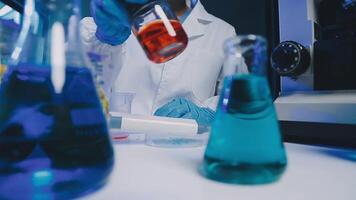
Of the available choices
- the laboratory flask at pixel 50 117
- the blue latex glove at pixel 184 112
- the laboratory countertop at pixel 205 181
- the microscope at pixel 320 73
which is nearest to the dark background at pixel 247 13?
the microscope at pixel 320 73

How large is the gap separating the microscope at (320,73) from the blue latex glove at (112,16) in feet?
1.01

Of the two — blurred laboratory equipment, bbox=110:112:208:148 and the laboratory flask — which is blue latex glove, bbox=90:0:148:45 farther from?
blurred laboratory equipment, bbox=110:112:208:148

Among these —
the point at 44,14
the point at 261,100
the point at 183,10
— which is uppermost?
the point at 183,10

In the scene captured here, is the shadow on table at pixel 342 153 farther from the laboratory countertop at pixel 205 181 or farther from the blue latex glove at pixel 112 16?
the blue latex glove at pixel 112 16

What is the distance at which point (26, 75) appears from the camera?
25 centimetres

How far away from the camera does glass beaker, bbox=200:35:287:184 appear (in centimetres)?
27

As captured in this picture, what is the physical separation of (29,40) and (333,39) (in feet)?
1.75

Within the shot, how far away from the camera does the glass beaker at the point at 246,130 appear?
10.8 inches

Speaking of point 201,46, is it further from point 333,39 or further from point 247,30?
point 333,39

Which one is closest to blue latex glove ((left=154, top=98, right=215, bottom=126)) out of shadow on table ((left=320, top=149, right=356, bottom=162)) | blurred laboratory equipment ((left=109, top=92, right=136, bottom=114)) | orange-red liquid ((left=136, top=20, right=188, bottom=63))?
blurred laboratory equipment ((left=109, top=92, right=136, bottom=114))

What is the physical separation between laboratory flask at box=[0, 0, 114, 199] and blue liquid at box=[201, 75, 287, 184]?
113 mm

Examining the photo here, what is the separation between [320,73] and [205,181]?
0.41m

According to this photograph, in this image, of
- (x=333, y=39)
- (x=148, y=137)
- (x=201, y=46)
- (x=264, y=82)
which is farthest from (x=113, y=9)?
(x=201, y=46)

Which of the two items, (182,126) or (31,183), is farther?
(182,126)
